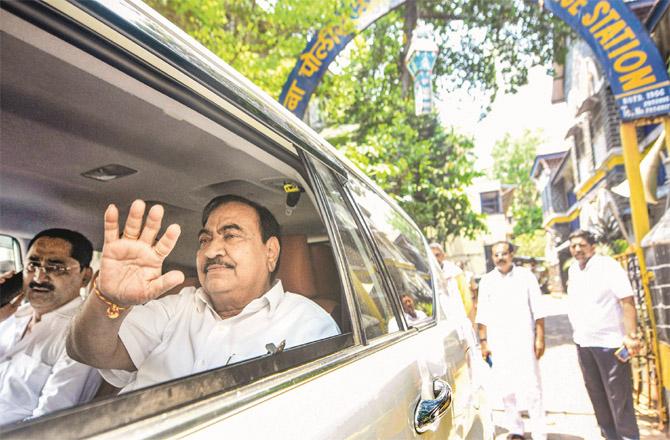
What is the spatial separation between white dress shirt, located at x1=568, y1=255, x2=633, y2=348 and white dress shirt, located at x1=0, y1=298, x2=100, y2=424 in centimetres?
438

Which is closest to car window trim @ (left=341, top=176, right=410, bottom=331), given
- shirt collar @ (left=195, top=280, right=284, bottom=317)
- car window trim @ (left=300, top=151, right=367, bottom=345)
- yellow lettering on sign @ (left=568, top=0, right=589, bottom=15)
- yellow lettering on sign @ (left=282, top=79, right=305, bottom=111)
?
car window trim @ (left=300, top=151, right=367, bottom=345)

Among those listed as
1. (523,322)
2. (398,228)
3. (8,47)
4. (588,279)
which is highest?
(8,47)

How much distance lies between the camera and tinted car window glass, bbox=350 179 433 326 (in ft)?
6.95

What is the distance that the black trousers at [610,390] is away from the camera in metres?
4.50

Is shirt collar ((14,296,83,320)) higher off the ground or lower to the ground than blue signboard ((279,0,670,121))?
lower

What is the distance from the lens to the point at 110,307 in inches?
44.1

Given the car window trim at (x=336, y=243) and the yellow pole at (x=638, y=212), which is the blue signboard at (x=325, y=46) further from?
the car window trim at (x=336, y=243)

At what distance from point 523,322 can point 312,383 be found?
14.6ft

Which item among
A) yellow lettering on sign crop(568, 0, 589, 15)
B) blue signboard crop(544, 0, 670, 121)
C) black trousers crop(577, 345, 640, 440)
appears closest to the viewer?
black trousers crop(577, 345, 640, 440)

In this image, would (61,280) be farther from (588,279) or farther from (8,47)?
(588,279)

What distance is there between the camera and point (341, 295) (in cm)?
168

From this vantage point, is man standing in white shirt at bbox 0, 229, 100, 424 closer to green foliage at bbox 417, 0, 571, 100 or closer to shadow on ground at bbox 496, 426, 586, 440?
shadow on ground at bbox 496, 426, 586, 440

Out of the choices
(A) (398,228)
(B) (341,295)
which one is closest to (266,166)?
(B) (341,295)

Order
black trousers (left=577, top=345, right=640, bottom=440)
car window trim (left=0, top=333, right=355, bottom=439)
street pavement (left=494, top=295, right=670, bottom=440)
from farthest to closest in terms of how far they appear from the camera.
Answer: street pavement (left=494, top=295, right=670, bottom=440) < black trousers (left=577, top=345, right=640, bottom=440) < car window trim (left=0, top=333, right=355, bottom=439)
